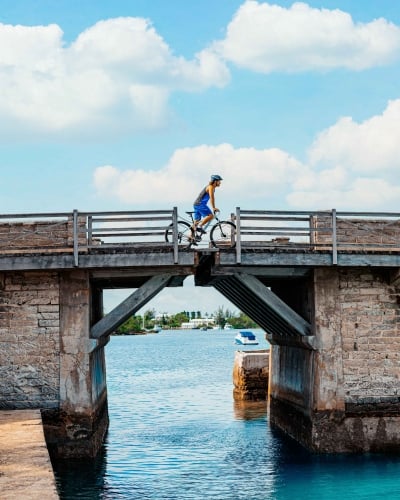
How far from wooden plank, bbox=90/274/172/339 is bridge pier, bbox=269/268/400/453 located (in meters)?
3.57

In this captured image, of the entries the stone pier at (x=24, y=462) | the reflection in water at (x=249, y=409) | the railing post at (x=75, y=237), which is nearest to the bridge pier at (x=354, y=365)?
the railing post at (x=75, y=237)

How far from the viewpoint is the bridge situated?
17.4m

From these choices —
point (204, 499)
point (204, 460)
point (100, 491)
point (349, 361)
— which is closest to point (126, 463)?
Answer: point (204, 460)

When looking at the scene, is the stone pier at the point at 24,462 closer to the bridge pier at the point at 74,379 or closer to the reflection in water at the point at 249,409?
the bridge pier at the point at 74,379

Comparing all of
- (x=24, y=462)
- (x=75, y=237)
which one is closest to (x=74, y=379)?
(x=75, y=237)

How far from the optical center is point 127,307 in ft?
58.0

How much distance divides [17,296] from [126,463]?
4.71 metres

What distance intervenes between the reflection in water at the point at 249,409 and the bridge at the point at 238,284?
8.34 m

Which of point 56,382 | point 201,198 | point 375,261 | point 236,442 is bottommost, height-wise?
point 236,442

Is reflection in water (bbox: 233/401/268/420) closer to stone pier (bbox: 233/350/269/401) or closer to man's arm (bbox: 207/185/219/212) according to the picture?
stone pier (bbox: 233/350/269/401)

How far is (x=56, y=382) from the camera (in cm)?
1750

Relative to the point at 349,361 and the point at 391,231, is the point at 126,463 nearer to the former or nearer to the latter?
the point at 349,361

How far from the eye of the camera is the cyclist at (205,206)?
17.8 m

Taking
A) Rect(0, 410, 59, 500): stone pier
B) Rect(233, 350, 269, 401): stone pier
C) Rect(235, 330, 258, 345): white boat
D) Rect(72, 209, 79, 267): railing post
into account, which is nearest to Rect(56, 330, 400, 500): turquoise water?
Rect(0, 410, 59, 500): stone pier
